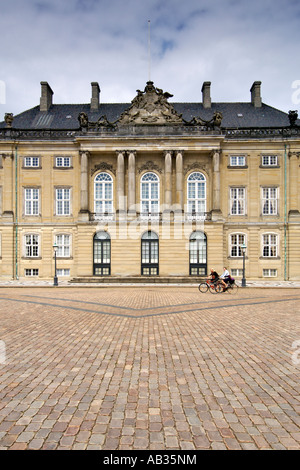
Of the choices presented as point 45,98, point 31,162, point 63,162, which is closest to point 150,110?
point 63,162

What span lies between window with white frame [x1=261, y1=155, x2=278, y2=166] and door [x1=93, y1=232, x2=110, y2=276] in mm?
17875

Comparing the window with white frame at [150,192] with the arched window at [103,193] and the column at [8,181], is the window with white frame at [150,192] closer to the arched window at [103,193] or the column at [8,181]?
the arched window at [103,193]

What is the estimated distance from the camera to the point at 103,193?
34156mm

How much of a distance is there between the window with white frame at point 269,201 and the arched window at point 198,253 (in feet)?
23.7

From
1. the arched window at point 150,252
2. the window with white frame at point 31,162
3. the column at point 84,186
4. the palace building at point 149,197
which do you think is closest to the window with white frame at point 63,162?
the palace building at point 149,197

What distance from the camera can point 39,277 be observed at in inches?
1336

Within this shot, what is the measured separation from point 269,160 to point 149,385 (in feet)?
108

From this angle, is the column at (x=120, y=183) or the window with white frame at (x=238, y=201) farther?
the window with white frame at (x=238, y=201)

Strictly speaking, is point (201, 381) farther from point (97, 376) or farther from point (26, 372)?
point (26, 372)

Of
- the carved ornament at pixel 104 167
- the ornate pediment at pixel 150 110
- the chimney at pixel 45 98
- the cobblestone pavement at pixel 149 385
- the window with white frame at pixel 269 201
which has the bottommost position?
the cobblestone pavement at pixel 149 385

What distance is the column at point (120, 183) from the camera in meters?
33.0

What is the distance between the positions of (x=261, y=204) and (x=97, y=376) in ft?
103

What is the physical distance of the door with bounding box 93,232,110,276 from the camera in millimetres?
33250
